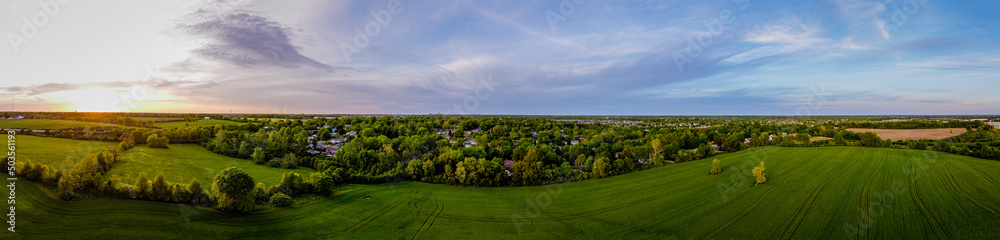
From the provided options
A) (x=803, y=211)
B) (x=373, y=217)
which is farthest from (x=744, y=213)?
(x=373, y=217)

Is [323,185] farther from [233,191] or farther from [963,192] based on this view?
[963,192]

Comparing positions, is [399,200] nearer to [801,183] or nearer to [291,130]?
[801,183]

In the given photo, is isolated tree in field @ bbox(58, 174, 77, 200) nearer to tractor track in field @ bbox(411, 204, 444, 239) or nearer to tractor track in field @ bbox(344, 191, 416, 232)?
tractor track in field @ bbox(344, 191, 416, 232)

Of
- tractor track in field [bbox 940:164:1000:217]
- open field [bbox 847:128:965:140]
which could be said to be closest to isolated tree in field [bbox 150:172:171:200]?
tractor track in field [bbox 940:164:1000:217]

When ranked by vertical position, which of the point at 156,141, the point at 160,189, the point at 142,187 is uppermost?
the point at 156,141

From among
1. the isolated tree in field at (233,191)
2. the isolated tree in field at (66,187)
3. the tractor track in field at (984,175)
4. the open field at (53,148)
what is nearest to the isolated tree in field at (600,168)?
the tractor track in field at (984,175)
